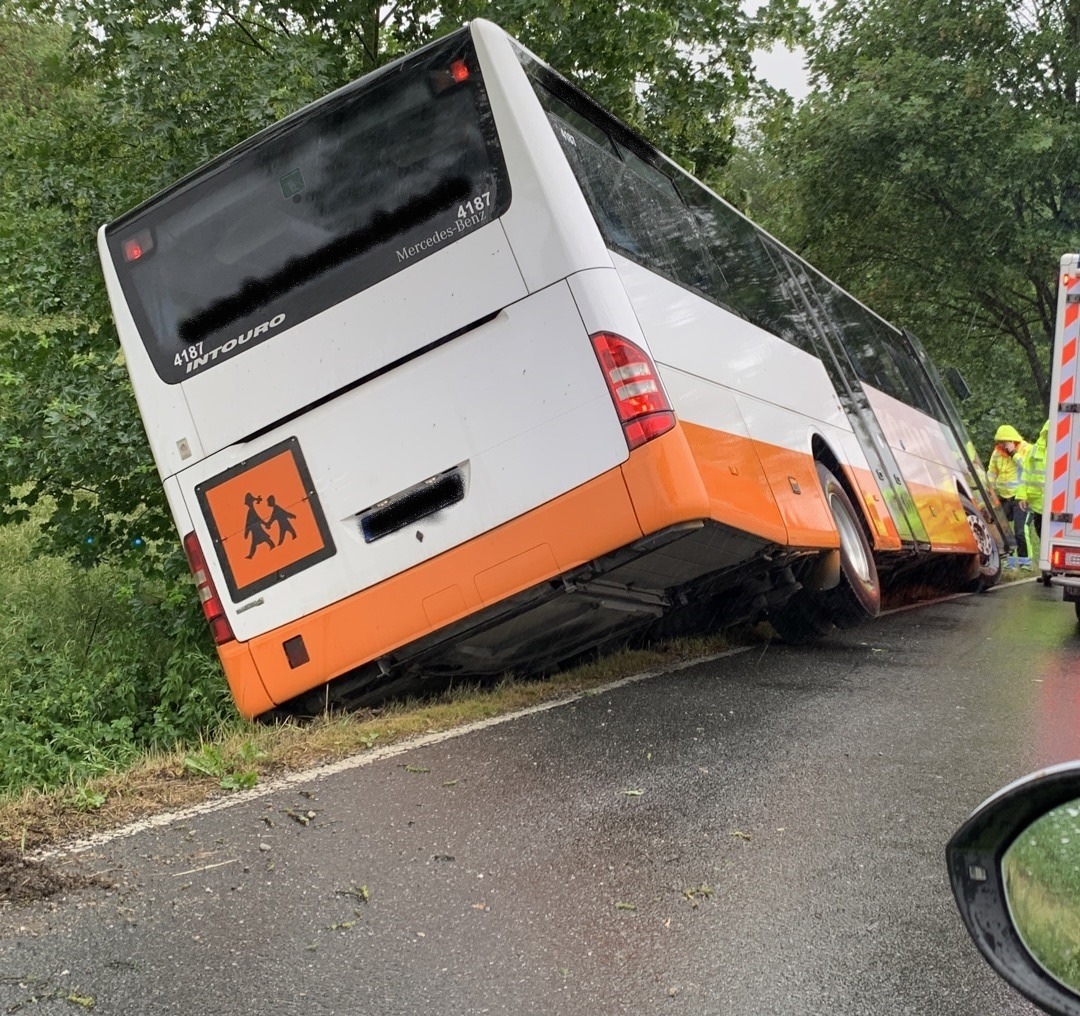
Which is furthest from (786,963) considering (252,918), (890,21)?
(890,21)

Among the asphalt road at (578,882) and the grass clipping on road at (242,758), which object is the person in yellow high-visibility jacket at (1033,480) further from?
the asphalt road at (578,882)

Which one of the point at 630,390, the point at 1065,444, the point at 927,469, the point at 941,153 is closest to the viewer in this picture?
the point at 630,390

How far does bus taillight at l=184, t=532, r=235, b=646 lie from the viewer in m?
6.32

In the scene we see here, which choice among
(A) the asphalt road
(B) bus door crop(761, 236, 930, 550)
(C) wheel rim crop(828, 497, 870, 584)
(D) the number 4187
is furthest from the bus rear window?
(B) bus door crop(761, 236, 930, 550)

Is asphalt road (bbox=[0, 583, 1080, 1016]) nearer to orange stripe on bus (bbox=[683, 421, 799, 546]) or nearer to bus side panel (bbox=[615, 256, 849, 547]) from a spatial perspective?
orange stripe on bus (bbox=[683, 421, 799, 546])

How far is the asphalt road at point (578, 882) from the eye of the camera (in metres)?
3.33

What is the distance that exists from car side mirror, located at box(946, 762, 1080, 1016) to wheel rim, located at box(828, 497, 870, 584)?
258 inches

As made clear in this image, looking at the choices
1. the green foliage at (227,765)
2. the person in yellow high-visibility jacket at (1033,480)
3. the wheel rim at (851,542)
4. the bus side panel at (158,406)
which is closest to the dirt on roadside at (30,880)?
the green foliage at (227,765)

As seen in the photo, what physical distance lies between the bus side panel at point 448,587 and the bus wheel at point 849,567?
308 cm

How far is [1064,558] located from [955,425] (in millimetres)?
7765

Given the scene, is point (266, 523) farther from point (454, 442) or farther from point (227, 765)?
point (227, 765)

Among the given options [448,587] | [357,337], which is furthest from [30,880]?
[357,337]

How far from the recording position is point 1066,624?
11.4 meters

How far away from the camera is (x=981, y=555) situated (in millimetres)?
15281
